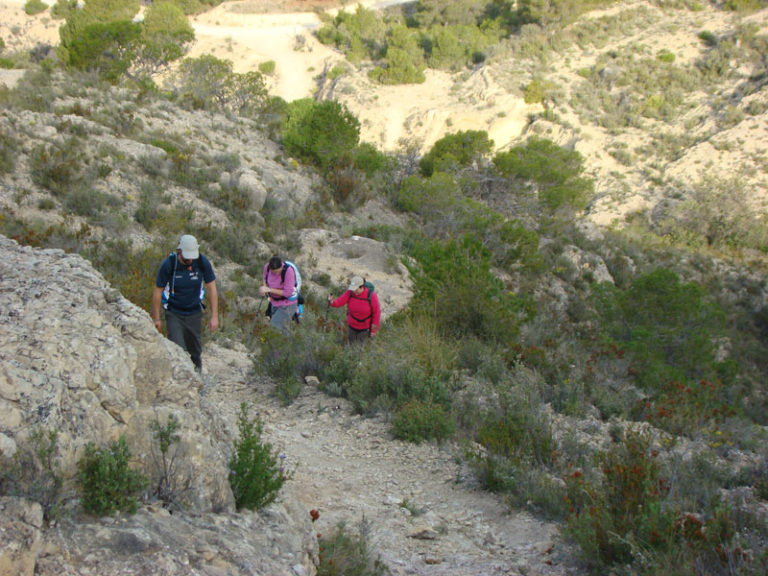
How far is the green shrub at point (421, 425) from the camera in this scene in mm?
5102

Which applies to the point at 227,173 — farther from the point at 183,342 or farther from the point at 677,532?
the point at 677,532

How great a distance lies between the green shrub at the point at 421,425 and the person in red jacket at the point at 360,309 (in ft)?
6.37

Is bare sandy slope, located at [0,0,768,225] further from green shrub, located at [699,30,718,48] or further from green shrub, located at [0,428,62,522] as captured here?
green shrub, located at [0,428,62,522]

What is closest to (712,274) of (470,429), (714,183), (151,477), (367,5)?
(714,183)

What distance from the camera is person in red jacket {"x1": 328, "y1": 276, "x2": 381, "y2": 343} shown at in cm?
690

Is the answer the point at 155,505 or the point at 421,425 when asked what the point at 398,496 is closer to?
the point at 421,425

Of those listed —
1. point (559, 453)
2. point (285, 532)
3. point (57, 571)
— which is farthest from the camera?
point (559, 453)

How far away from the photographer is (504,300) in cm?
848

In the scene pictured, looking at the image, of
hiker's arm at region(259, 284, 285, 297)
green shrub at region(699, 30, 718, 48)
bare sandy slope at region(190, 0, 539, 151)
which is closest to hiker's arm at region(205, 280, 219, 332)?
hiker's arm at region(259, 284, 285, 297)

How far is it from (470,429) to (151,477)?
138 inches

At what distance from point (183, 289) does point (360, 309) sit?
248cm

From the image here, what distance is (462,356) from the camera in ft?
23.7

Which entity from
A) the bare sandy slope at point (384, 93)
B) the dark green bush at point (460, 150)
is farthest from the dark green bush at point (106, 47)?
the dark green bush at point (460, 150)

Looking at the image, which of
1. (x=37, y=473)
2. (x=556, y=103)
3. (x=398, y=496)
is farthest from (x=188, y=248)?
(x=556, y=103)
